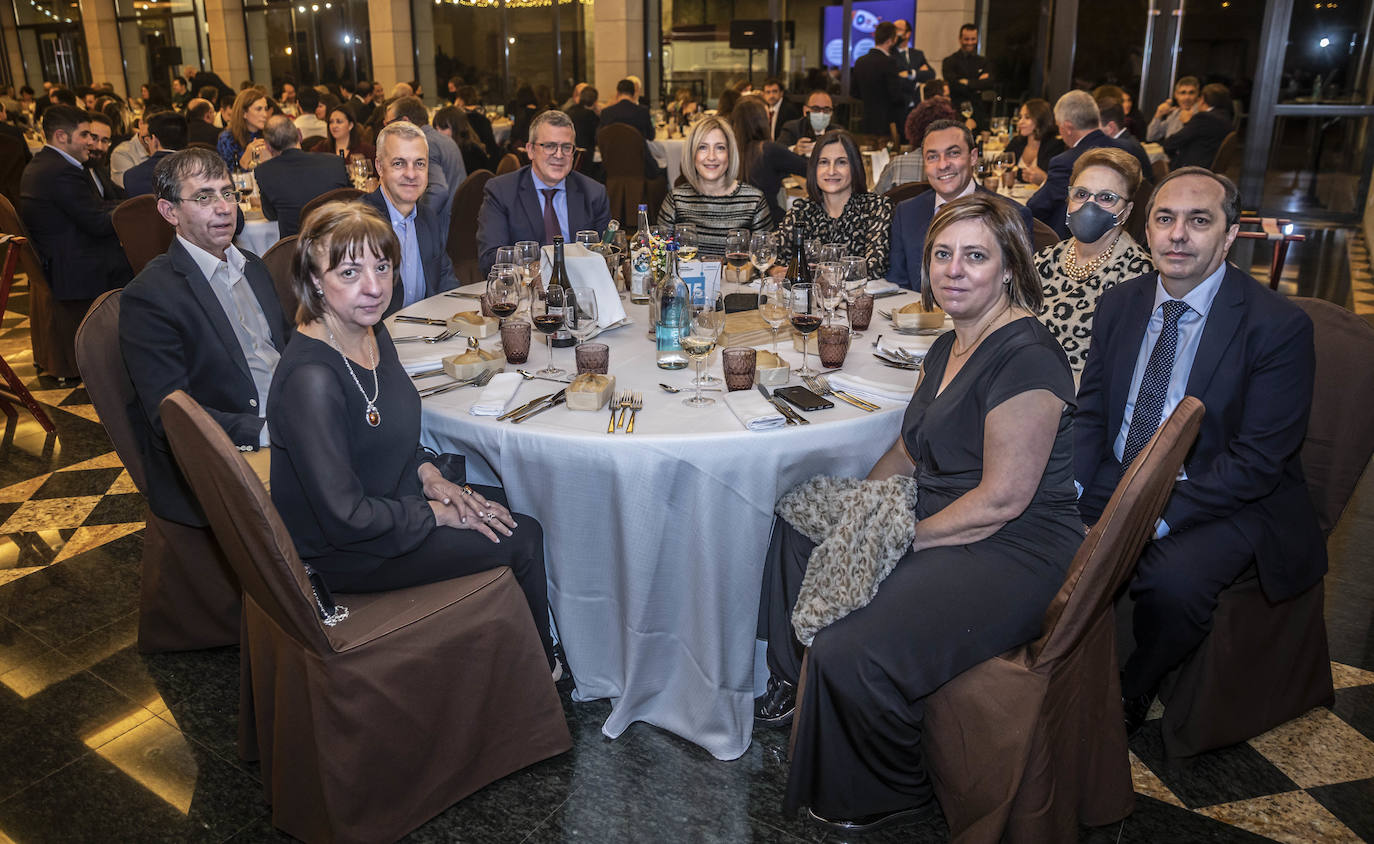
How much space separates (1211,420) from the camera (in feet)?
7.40

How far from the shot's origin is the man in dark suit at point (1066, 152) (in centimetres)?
508

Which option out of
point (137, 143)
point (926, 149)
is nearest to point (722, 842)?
point (926, 149)

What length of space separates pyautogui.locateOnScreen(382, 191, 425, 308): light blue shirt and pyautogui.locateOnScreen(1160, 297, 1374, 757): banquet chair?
2925 millimetres

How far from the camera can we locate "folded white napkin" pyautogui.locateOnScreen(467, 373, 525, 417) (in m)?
2.26

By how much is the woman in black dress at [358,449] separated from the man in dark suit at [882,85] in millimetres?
8543

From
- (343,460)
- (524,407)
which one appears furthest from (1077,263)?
(343,460)

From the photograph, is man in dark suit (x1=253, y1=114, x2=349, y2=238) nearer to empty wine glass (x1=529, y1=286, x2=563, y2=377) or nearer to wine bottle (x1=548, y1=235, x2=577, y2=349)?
wine bottle (x1=548, y1=235, x2=577, y2=349)

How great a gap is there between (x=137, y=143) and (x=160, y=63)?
13.4m

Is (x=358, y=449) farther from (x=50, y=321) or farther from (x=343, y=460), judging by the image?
(x=50, y=321)

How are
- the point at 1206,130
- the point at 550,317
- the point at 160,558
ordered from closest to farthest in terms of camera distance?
the point at 550,317 → the point at 160,558 → the point at 1206,130

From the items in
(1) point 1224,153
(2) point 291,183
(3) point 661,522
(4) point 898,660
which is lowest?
(4) point 898,660

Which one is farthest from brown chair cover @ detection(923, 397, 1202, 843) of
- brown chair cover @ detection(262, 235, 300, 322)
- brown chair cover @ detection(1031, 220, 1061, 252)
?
brown chair cover @ detection(262, 235, 300, 322)

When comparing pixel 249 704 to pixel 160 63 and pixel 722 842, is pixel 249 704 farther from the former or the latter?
pixel 160 63

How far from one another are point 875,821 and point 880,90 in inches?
353
